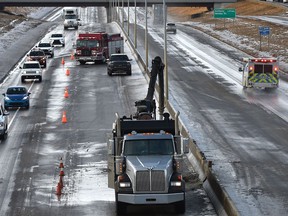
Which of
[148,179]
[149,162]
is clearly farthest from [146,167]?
[149,162]

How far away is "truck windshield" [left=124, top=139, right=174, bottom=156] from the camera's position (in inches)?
1089

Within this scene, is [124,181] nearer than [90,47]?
Yes

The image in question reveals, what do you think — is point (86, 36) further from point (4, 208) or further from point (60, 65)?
point (4, 208)

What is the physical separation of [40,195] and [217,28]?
371 ft

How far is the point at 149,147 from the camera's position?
27734 mm

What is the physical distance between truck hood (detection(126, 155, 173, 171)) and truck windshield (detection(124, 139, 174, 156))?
239 mm

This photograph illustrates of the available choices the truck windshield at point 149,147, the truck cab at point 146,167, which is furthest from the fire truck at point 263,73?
the truck windshield at point 149,147

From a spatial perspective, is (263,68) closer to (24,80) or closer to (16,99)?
(16,99)

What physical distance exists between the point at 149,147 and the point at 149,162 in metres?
1.07

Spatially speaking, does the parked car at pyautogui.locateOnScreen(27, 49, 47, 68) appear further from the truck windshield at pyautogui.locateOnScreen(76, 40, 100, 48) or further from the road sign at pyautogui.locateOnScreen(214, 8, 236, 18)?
the road sign at pyautogui.locateOnScreen(214, 8, 236, 18)

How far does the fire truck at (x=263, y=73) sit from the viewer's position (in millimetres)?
64500

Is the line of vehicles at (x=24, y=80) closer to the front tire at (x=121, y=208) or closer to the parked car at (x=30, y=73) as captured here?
the parked car at (x=30, y=73)

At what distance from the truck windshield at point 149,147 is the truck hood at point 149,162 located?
0.24m

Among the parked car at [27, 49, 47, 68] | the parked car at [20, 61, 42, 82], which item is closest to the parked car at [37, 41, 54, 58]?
the parked car at [27, 49, 47, 68]
